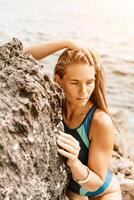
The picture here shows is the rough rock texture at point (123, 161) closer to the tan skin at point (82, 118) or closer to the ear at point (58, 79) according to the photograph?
the tan skin at point (82, 118)

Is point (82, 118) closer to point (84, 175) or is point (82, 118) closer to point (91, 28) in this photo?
point (84, 175)

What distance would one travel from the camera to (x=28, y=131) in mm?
1899

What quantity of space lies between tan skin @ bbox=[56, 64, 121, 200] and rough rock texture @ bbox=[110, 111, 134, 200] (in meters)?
1.03

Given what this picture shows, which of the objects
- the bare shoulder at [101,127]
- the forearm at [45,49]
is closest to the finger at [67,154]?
the bare shoulder at [101,127]

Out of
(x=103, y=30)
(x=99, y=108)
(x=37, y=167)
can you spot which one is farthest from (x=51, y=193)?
(x=103, y=30)

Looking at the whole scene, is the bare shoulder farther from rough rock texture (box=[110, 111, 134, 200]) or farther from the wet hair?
rough rock texture (box=[110, 111, 134, 200])

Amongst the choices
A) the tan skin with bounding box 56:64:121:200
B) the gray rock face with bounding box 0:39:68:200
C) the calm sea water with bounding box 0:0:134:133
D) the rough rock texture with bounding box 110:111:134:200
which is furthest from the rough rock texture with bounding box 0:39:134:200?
the calm sea water with bounding box 0:0:134:133

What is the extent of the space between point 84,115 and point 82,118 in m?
0.02

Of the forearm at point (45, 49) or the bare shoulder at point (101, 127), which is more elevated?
the forearm at point (45, 49)

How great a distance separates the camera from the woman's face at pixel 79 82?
7.72 ft

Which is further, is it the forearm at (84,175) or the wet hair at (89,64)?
the wet hair at (89,64)

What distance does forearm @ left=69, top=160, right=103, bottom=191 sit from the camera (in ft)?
7.41

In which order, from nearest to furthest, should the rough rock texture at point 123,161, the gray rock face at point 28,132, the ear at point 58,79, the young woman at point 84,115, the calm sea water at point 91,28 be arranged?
the gray rock face at point 28,132
the young woman at point 84,115
the ear at point 58,79
the rough rock texture at point 123,161
the calm sea water at point 91,28

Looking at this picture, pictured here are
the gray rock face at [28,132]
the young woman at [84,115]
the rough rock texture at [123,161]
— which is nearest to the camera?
the gray rock face at [28,132]
